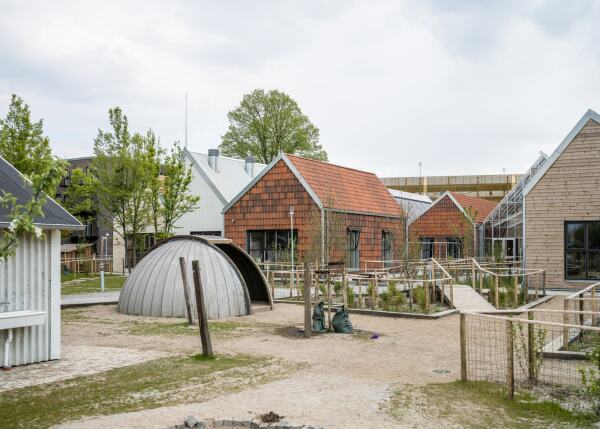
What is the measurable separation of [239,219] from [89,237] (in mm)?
31632

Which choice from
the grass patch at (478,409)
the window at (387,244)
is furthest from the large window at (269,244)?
the grass patch at (478,409)

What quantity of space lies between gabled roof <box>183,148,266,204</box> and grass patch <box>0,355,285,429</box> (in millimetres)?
26797

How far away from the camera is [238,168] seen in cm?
4334

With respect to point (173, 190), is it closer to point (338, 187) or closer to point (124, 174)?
point (124, 174)

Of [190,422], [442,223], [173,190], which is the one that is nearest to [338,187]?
[173,190]

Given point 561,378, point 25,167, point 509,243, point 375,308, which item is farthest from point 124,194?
point 561,378

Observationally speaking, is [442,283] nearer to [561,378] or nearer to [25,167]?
[561,378]

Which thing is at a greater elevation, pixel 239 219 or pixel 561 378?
pixel 239 219

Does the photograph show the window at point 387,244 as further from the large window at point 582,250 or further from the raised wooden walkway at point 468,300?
the raised wooden walkway at point 468,300

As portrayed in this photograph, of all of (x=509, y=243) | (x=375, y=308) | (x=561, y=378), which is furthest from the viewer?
(x=509, y=243)

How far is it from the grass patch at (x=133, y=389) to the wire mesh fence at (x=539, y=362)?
3608 millimetres

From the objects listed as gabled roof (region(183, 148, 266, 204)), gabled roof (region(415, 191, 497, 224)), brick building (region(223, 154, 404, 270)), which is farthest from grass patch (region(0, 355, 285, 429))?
gabled roof (region(415, 191, 497, 224))

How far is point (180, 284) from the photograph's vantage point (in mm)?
18781

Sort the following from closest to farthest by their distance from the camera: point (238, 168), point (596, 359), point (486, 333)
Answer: point (596, 359)
point (486, 333)
point (238, 168)
